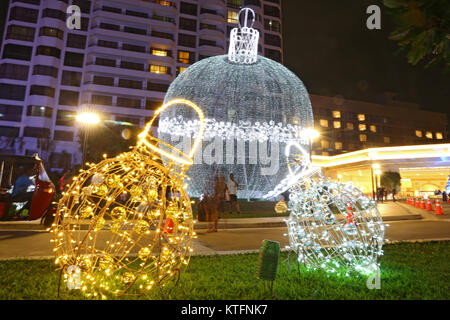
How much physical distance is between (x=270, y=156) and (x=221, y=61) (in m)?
5.58

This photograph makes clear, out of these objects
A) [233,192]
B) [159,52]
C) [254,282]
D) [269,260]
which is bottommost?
[254,282]

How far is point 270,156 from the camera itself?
46.2ft

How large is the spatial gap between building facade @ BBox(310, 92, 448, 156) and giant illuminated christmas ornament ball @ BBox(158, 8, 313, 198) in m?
47.5

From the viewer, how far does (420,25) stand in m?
2.56

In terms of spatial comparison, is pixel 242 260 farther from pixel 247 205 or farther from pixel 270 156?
pixel 247 205

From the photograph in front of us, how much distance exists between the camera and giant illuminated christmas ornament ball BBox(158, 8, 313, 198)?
44.9 ft

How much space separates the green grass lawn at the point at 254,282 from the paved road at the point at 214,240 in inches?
47.6

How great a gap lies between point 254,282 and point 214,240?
422 centimetres

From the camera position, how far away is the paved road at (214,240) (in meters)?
6.31

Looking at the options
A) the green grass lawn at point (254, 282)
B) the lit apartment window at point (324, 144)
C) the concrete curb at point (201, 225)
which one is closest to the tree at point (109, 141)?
the concrete curb at point (201, 225)

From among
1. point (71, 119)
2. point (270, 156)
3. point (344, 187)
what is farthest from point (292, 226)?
point (71, 119)

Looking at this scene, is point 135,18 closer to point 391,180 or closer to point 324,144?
point 324,144

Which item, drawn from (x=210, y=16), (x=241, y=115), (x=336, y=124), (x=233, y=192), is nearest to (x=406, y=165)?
(x=233, y=192)
